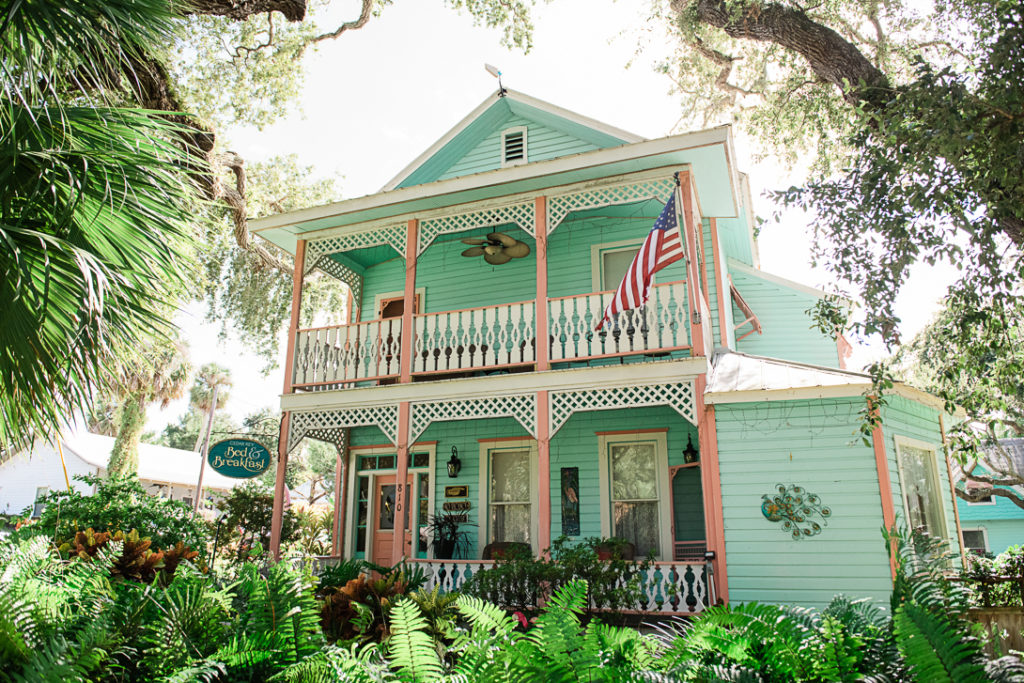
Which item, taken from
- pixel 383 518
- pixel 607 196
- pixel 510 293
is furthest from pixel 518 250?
pixel 383 518

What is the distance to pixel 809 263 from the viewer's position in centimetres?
570

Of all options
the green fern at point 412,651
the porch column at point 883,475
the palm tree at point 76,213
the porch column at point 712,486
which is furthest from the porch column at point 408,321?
the green fern at point 412,651

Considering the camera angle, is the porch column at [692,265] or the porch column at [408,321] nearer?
the porch column at [692,265]

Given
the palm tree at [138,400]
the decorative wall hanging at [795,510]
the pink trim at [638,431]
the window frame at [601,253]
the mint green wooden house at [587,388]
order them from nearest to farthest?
the decorative wall hanging at [795,510] < the mint green wooden house at [587,388] < the pink trim at [638,431] < the window frame at [601,253] < the palm tree at [138,400]

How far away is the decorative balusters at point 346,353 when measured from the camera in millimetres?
10805

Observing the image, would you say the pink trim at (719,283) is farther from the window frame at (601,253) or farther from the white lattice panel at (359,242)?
the white lattice panel at (359,242)

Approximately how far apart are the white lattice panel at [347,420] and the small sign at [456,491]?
1777 mm

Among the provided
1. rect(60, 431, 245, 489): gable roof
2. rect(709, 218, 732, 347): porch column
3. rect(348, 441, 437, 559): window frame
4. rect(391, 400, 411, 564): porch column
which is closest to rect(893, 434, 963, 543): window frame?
rect(709, 218, 732, 347): porch column

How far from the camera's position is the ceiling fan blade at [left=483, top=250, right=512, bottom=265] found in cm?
1196

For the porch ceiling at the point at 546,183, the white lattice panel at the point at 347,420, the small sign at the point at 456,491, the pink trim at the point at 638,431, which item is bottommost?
the small sign at the point at 456,491

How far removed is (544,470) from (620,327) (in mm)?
2201

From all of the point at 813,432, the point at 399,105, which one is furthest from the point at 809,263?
the point at 399,105

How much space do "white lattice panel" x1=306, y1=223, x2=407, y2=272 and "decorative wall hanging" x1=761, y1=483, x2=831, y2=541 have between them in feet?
21.4

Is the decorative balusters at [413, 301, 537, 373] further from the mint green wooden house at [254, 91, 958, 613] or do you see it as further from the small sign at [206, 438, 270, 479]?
the small sign at [206, 438, 270, 479]
